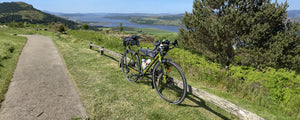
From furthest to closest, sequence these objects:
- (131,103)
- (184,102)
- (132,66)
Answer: (132,66)
(184,102)
(131,103)

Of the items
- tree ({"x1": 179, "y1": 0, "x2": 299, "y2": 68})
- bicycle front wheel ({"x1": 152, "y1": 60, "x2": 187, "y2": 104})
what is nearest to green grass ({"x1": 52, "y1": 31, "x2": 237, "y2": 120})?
bicycle front wheel ({"x1": 152, "y1": 60, "x2": 187, "y2": 104})

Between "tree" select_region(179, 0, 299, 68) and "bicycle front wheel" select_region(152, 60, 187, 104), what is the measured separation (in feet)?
35.8

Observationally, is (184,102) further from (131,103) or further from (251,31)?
(251,31)

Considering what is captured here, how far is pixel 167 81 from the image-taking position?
438cm

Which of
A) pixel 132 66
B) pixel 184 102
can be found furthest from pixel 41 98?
pixel 184 102

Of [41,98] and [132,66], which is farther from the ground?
[132,66]

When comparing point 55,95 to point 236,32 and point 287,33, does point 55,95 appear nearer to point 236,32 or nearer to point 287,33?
point 236,32

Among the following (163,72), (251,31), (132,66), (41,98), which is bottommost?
(41,98)

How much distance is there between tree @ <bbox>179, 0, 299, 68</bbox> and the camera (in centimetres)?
1270

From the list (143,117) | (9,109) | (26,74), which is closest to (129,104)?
(143,117)

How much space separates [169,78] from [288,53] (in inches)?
531

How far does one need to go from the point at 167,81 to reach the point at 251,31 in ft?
40.9

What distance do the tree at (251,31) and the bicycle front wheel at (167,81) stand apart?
10925mm

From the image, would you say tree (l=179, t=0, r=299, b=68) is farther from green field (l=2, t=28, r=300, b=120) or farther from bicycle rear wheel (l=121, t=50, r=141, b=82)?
bicycle rear wheel (l=121, t=50, r=141, b=82)
